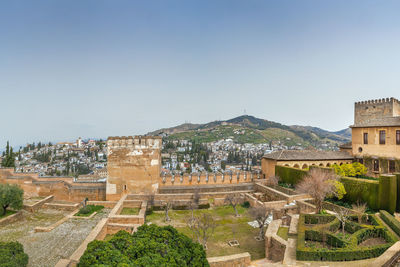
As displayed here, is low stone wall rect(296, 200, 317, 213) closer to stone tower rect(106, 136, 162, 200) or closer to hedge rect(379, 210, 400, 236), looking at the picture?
hedge rect(379, 210, 400, 236)

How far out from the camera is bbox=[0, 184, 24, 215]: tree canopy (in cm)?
1279

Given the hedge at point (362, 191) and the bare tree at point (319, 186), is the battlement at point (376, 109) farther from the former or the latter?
the hedge at point (362, 191)

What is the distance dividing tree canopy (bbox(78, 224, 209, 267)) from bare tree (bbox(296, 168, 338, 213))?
26.9 ft

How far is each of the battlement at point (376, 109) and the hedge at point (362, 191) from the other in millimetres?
11599

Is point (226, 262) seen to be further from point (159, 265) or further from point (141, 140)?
point (141, 140)

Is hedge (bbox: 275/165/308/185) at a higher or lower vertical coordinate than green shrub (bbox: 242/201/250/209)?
higher

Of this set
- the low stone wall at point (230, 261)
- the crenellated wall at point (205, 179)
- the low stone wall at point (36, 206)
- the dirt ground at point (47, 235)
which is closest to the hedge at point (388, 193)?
the low stone wall at point (230, 261)

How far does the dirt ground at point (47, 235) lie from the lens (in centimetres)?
835

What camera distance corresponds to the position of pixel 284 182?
1738cm

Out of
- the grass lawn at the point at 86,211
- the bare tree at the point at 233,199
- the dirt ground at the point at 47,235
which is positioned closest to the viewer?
the dirt ground at the point at 47,235

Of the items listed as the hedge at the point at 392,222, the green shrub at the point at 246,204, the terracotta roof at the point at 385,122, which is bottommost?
the green shrub at the point at 246,204

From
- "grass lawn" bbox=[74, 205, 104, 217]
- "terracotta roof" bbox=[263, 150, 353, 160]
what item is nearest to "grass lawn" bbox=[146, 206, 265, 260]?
"grass lawn" bbox=[74, 205, 104, 217]

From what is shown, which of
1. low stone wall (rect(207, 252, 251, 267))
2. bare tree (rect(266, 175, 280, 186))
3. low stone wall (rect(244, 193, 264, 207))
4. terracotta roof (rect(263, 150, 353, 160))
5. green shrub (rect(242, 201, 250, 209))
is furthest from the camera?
terracotta roof (rect(263, 150, 353, 160))

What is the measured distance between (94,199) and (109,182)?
229 centimetres
